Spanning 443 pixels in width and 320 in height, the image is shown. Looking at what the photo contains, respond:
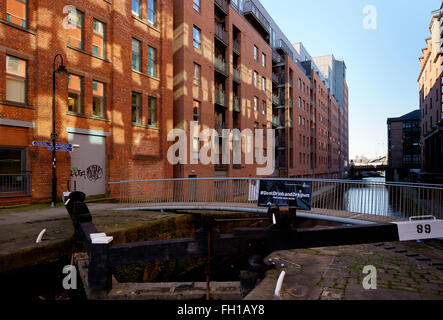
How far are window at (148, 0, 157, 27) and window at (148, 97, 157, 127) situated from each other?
17.8 feet

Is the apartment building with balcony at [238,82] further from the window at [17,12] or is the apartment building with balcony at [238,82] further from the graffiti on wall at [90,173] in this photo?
the window at [17,12]

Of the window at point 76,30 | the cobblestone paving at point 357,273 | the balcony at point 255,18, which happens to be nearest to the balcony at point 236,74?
the balcony at point 255,18

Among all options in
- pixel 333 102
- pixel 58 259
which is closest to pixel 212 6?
pixel 58 259

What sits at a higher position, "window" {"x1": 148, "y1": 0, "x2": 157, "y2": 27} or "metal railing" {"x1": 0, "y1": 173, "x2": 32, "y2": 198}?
"window" {"x1": 148, "y1": 0, "x2": 157, "y2": 27}

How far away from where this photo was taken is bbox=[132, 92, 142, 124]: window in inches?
671

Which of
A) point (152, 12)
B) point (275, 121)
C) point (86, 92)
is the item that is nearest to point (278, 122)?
point (275, 121)

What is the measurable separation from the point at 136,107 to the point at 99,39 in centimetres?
435

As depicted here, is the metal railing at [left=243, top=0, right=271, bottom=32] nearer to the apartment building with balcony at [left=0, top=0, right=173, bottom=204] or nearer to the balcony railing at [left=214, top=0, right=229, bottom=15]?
the balcony railing at [left=214, top=0, right=229, bottom=15]

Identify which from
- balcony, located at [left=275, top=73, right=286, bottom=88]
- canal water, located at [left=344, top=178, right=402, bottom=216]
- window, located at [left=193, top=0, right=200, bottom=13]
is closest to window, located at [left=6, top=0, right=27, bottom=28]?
window, located at [left=193, top=0, right=200, bottom=13]

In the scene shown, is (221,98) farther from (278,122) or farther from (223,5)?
(278,122)

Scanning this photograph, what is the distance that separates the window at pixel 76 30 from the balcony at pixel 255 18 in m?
20.5

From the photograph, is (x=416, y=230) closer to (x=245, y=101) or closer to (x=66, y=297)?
(x=66, y=297)

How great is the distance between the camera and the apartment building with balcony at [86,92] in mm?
11805
